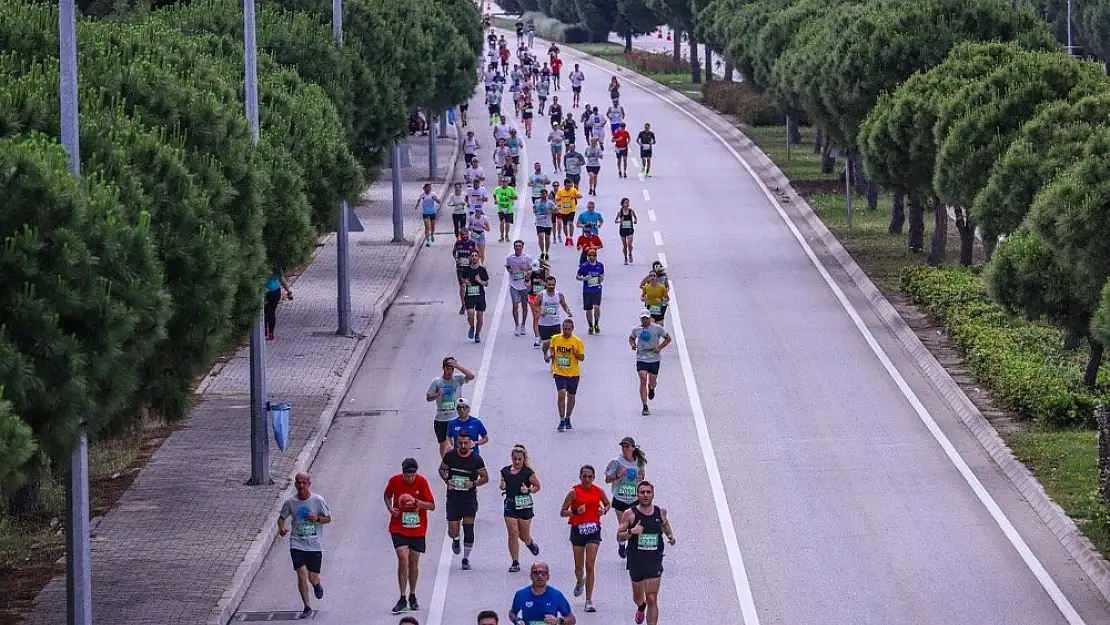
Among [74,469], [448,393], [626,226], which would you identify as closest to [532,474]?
[448,393]

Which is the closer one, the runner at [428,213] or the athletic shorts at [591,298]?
the athletic shorts at [591,298]

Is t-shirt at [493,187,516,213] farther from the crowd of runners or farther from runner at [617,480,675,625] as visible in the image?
runner at [617,480,675,625]

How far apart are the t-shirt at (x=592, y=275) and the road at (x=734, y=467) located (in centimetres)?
106

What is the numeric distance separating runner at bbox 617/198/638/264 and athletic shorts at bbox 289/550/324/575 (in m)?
20.7

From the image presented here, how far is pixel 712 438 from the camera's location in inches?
Answer: 998

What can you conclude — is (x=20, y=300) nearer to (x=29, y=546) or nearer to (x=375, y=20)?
(x=29, y=546)

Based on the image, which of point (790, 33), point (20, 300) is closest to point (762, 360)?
point (20, 300)

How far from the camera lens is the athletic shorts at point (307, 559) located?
59.0ft

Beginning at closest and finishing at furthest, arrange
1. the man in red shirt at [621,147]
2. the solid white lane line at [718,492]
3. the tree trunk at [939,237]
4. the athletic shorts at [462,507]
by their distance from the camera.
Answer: the solid white lane line at [718,492], the athletic shorts at [462,507], the tree trunk at [939,237], the man in red shirt at [621,147]

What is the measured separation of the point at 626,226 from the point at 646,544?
2226cm

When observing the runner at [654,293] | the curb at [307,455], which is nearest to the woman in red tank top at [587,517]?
the curb at [307,455]

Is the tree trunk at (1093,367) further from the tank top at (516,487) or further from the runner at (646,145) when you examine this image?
the runner at (646,145)

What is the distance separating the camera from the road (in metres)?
18.7

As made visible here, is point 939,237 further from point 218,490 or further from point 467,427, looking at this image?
point 467,427
